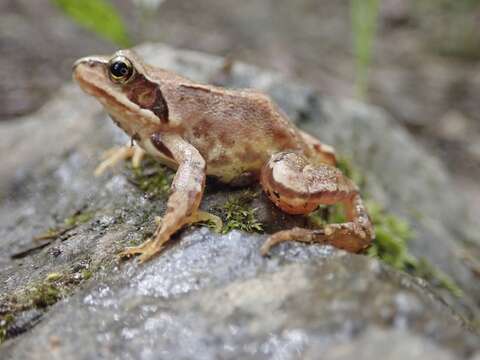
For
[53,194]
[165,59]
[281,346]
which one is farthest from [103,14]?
[281,346]

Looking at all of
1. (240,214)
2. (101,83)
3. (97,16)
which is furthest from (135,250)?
(97,16)

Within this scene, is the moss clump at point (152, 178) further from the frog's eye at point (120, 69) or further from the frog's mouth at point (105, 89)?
the frog's eye at point (120, 69)

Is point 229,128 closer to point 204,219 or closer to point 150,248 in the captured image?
point 204,219

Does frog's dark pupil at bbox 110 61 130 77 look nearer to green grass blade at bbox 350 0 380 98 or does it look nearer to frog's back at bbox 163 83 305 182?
frog's back at bbox 163 83 305 182

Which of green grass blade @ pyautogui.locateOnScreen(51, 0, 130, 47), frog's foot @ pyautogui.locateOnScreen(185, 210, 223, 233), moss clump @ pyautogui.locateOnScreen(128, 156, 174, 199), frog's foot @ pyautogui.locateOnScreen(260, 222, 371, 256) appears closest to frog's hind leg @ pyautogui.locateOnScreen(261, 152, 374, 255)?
frog's foot @ pyautogui.locateOnScreen(260, 222, 371, 256)

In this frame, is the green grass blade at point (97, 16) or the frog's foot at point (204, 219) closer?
the frog's foot at point (204, 219)

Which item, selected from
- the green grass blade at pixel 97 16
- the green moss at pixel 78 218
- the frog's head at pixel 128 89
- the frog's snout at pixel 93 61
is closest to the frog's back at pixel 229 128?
the frog's head at pixel 128 89
